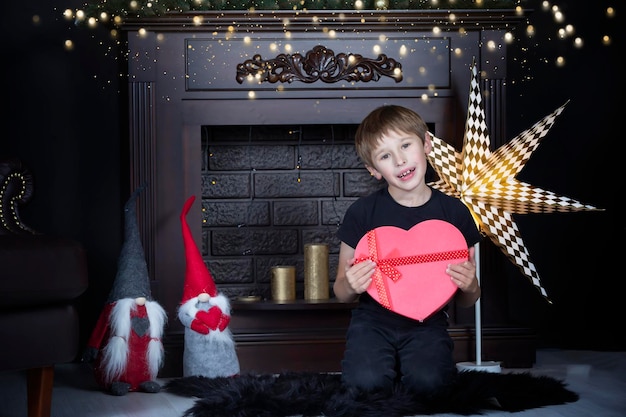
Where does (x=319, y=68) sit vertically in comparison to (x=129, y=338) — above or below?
above

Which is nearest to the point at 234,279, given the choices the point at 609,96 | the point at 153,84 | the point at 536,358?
the point at 153,84

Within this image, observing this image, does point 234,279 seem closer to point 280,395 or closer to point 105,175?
point 105,175

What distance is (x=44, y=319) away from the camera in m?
1.87

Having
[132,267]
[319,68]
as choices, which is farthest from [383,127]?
[132,267]

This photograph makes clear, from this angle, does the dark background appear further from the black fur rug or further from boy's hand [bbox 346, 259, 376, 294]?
boy's hand [bbox 346, 259, 376, 294]

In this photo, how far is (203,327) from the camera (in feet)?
8.19

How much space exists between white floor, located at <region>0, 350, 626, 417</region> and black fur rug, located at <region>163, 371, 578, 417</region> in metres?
0.04

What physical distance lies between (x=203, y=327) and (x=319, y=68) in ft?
3.07

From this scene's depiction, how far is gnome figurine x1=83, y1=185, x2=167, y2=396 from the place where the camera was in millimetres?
2404

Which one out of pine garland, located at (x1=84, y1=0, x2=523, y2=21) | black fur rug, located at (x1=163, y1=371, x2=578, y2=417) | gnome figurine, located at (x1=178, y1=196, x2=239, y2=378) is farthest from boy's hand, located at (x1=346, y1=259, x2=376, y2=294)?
pine garland, located at (x1=84, y1=0, x2=523, y2=21)

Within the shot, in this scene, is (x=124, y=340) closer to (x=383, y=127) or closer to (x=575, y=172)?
(x=383, y=127)

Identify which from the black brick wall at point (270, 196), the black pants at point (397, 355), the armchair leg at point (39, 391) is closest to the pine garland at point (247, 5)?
the black brick wall at point (270, 196)

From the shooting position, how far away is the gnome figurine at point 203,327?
2496 mm

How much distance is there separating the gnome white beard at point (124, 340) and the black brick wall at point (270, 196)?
0.70 metres
